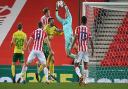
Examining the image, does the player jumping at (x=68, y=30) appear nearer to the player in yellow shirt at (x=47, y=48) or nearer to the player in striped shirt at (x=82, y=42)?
the player in yellow shirt at (x=47, y=48)

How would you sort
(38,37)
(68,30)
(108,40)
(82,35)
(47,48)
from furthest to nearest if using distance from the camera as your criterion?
(68,30), (108,40), (47,48), (38,37), (82,35)

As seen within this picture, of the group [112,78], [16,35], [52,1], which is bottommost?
[112,78]

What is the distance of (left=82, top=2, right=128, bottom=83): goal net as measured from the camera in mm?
17438

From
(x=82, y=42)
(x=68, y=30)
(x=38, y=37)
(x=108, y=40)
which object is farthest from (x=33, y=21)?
(x=82, y=42)

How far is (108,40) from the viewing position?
1905 cm

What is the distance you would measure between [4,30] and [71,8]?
2590mm

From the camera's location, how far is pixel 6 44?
69.9 feet

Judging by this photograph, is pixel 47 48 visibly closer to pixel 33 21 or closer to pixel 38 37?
pixel 38 37

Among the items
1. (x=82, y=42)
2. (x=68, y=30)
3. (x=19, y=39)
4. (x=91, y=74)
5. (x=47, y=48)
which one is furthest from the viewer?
(x=68, y=30)

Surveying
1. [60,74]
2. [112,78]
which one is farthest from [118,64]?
[60,74]

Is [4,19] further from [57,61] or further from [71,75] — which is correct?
[71,75]

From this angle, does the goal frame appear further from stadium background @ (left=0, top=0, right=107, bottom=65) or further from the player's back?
stadium background @ (left=0, top=0, right=107, bottom=65)

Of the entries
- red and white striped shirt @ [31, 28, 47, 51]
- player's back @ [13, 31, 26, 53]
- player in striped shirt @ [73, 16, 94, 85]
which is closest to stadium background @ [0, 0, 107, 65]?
player's back @ [13, 31, 26, 53]

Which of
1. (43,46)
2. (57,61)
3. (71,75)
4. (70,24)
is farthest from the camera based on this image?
(57,61)
